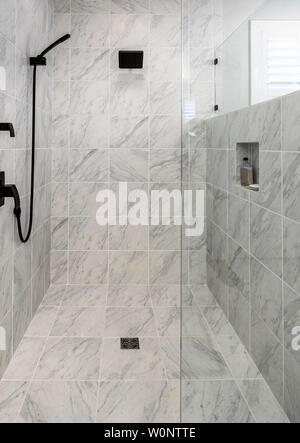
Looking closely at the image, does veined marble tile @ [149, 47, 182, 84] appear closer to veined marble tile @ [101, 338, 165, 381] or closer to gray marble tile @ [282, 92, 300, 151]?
veined marble tile @ [101, 338, 165, 381]

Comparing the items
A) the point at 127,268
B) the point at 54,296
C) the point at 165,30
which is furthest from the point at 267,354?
the point at 165,30

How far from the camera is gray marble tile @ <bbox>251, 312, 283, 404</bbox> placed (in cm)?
75

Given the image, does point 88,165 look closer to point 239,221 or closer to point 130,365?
point 130,365

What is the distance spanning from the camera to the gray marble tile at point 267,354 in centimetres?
75

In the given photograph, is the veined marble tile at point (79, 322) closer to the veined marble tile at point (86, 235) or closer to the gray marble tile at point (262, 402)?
the veined marble tile at point (86, 235)

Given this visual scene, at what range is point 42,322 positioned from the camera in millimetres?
2682

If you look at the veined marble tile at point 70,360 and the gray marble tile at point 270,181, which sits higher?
the gray marble tile at point 270,181

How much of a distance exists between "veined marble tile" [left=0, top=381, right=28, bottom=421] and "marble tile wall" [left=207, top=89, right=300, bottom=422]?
43.7 inches

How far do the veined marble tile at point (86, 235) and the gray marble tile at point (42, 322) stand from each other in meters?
0.65

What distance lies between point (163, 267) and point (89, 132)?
125 cm

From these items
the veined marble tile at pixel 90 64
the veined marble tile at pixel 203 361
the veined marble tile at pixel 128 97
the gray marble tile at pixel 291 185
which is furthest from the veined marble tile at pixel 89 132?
the gray marble tile at pixel 291 185

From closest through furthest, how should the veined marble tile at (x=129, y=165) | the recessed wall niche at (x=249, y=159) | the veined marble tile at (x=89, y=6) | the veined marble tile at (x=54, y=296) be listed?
the recessed wall niche at (x=249, y=159) → the veined marble tile at (x=54, y=296) → the veined marble tile at (x=89, y=6) → the veined marble tile at (x=129, y=165)

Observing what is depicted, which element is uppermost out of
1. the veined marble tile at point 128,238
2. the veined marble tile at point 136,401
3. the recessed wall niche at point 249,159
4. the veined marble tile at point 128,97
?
the veined marble tile at point 128,97
